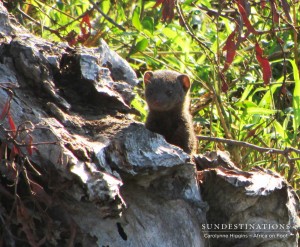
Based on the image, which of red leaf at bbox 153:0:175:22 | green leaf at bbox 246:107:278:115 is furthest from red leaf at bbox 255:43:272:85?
green leaf at bbox 246:107:278:115

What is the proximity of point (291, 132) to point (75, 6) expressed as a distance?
1.96 m

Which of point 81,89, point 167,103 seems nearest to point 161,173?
point 81,89

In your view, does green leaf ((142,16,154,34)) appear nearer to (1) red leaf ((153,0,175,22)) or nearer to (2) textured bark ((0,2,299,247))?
(2) textured bark ((0,2,299,247))

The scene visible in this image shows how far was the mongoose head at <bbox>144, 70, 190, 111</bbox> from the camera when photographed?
178 inches

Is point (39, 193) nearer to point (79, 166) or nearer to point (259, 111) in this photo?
point (79, 166)

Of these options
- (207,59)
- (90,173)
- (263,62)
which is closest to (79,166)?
(90,173)

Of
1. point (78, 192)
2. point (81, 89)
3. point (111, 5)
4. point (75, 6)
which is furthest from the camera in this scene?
point (75, 6)

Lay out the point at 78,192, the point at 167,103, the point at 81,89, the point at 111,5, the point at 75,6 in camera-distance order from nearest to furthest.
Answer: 1. the point at 78,192
2. the point at 81,89
3. the point at 167,103
4. the point at 111,5
5. the point at 75,6

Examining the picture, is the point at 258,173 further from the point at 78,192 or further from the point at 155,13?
the point at 155,13

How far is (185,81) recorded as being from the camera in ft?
15.0

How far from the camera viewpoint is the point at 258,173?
333 cm

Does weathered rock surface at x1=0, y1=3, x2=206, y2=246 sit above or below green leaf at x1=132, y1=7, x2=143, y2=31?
below

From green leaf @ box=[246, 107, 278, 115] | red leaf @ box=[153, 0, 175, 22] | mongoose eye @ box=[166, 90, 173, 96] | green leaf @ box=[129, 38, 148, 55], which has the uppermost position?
green leaf @ box=[129, 38, 148, 55]

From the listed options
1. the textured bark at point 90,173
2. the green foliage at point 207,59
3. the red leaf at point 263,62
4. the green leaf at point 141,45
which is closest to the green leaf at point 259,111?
the green foliage at point 207,59
